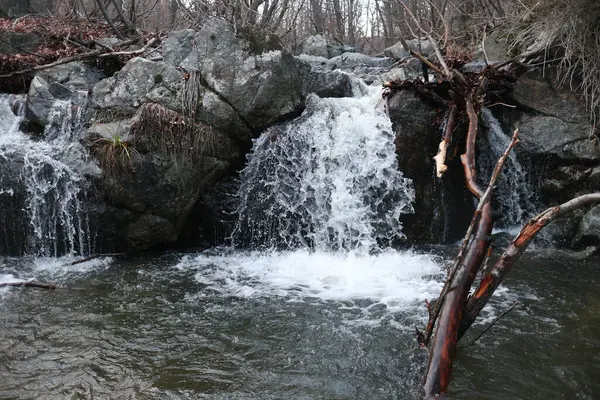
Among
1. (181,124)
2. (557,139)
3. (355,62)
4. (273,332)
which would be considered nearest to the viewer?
(273,332)

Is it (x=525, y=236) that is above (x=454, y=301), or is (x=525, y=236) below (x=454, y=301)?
above

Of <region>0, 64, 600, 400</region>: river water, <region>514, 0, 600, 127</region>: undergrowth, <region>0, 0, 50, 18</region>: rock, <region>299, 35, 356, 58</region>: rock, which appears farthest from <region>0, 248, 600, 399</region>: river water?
<region>299, 35, 356, 58</region>: rock

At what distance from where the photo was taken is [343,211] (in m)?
6.85

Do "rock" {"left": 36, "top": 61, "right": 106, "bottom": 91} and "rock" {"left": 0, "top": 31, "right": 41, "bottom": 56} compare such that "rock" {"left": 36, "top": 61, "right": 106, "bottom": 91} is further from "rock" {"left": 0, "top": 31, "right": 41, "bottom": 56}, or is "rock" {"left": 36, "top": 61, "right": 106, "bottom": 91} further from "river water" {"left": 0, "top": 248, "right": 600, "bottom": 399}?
"river water" {"left": 0, "top": 248, "right": 600, "bottom": 399}

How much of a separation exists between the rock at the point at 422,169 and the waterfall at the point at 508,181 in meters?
0.55

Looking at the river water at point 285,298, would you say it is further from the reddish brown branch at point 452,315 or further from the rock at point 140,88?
the reddish brown branch at point 452,315

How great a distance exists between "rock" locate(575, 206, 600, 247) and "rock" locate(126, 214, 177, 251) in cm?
532

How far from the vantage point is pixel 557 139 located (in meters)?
7.10

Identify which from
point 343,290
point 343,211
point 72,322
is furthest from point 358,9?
point 72,322

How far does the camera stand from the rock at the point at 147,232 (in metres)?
6.48

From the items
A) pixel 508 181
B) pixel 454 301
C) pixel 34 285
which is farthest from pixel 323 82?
pixel 454 301

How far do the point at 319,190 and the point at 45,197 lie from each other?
3.51 meters

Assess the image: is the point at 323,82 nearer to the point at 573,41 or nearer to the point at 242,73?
the point at 242,73

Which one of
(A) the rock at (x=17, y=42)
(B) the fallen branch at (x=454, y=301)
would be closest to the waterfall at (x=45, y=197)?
(A) the rock at (x=17, y=42)
